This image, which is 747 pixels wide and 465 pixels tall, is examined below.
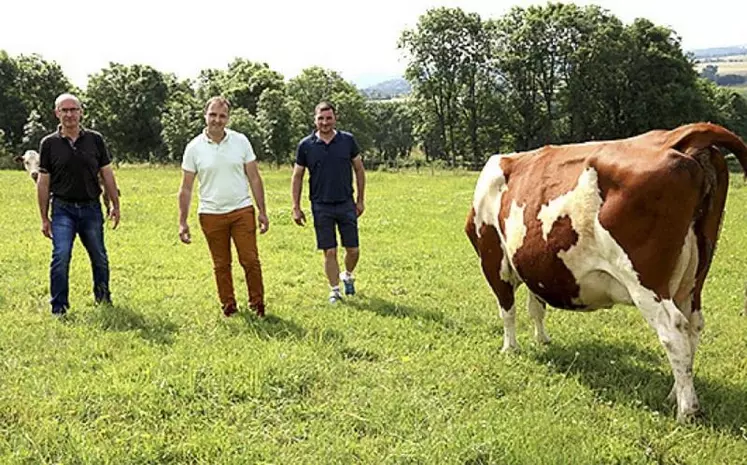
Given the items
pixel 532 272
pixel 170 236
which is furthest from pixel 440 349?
pixel 170 236

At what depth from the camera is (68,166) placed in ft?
22.7

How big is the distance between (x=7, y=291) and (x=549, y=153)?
681 cm

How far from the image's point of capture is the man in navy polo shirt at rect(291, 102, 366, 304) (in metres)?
7.75

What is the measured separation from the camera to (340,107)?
59969 millimetres

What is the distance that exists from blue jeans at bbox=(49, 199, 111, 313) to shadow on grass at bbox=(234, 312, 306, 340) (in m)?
1.83

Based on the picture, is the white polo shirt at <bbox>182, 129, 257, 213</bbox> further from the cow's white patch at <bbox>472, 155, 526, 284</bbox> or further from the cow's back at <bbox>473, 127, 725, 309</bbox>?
the cow's back at <bbox>473, 127, 725, 309</bbox>

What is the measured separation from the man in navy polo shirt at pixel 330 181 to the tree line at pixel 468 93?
123 ft

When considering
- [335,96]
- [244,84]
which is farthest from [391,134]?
[244,84]

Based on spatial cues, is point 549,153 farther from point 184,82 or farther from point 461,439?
point 184,82

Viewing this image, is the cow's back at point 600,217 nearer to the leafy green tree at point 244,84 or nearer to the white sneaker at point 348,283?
the white sneaker at point 348,283

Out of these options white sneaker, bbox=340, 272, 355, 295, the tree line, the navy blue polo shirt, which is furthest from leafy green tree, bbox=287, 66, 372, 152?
the navy blue polo shirt

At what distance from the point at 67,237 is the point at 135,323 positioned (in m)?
1.23

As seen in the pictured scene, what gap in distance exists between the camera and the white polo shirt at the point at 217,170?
6.77 metres

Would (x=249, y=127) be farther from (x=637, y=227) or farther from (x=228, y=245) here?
(x=637, y=227)
